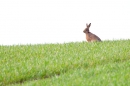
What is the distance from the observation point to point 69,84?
1352cm

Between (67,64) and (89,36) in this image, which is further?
(89,36)

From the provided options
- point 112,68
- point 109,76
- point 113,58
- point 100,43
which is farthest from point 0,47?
point 109,76

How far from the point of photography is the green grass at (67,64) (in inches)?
569

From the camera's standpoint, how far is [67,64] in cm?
1786

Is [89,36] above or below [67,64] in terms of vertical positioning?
above

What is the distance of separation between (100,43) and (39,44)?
3636mm

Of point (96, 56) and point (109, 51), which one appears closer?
point (96, 56)

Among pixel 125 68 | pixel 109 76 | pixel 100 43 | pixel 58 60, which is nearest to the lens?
pixel 109 76

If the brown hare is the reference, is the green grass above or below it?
below

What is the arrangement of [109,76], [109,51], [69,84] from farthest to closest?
[109,51] → [109,76] → [69,84]

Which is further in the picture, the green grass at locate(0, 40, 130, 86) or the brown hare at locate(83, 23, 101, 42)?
the brown hare at locate(83, 23, 101, 42)

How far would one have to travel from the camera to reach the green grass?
14461 mm

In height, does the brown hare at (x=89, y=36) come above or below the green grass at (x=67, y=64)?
above

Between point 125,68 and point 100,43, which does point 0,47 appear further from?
point 125,68
